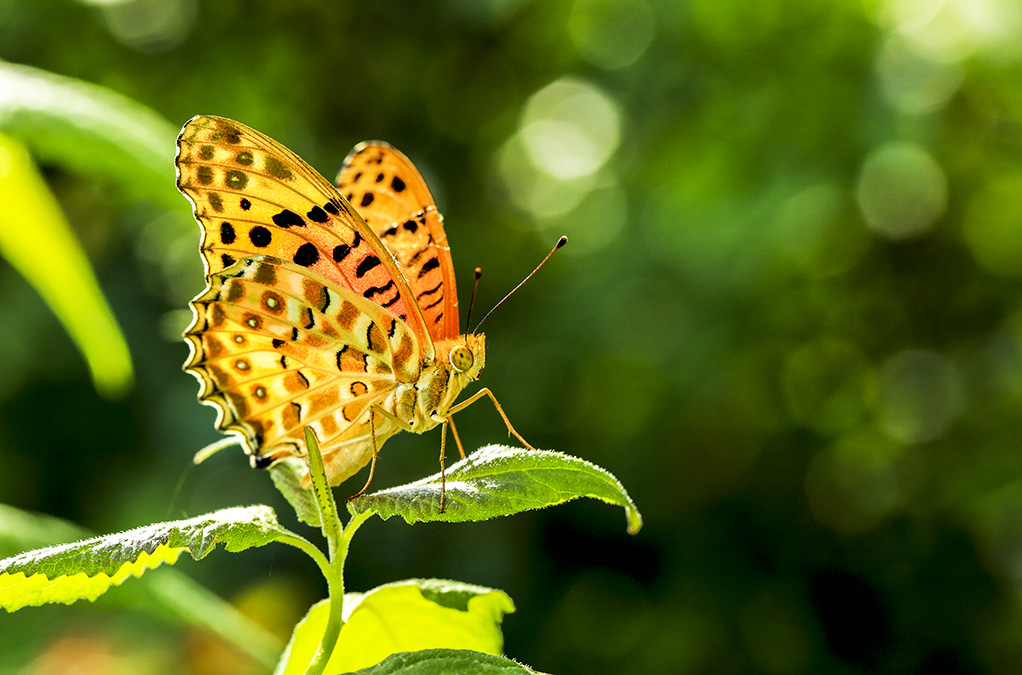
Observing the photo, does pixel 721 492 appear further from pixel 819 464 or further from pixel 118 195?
pixel 118 195

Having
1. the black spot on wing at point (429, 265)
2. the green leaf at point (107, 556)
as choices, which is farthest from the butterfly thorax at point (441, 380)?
the green leaf at point (107, 556)

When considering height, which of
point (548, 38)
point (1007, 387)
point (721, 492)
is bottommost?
point (721, 492)

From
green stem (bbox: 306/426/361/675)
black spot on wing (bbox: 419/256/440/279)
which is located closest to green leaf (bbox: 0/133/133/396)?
black spot on wing (bbox: 419/256/440/279)

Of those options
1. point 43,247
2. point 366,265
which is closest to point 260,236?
point 366,265

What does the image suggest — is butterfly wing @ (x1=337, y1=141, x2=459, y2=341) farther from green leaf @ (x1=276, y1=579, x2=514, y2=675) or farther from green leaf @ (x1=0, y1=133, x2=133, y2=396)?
green leaf @ (x1=276, y1=579, x2=514, y2=675)

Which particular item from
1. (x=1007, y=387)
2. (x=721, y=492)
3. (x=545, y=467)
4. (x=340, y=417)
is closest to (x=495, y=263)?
(x=721, y=492)
